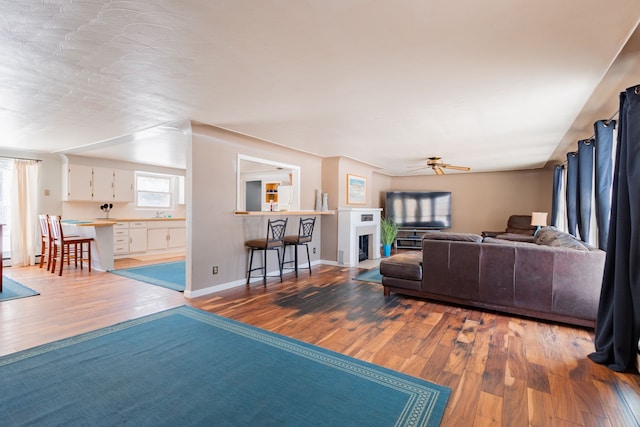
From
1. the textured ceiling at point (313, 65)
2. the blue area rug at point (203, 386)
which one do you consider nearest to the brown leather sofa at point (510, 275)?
the textured ceiling at point (313, 65)

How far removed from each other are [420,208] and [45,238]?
858 cm

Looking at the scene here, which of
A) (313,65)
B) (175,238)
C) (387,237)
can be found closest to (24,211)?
(175,238)

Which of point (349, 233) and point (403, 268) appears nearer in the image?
point (403, 268)

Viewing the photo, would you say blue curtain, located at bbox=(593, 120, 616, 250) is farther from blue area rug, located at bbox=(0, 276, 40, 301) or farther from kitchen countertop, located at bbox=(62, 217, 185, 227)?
kitchen countertop, located at bbox=(62, 217, 185, 227)

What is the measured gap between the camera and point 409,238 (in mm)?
8875

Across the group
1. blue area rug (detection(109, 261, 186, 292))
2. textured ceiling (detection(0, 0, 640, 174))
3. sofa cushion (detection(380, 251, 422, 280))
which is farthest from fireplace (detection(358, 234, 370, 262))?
blue area rug (detection(109, 261, 186, 292))

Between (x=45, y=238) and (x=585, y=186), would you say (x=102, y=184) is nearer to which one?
(x=45, y=238)

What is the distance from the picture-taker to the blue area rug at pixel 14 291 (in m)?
3.83

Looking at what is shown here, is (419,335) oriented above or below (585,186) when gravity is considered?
below

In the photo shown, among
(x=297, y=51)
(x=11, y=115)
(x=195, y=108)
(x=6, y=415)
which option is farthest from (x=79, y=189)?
(x=297, y=51)

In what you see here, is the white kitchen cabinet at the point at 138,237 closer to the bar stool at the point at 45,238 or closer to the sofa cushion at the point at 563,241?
the bar stool at the point at 45,238

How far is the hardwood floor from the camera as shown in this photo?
1847mm

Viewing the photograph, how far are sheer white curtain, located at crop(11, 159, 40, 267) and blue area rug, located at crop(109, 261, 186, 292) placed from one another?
195 cm

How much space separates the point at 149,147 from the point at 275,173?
116 inches
